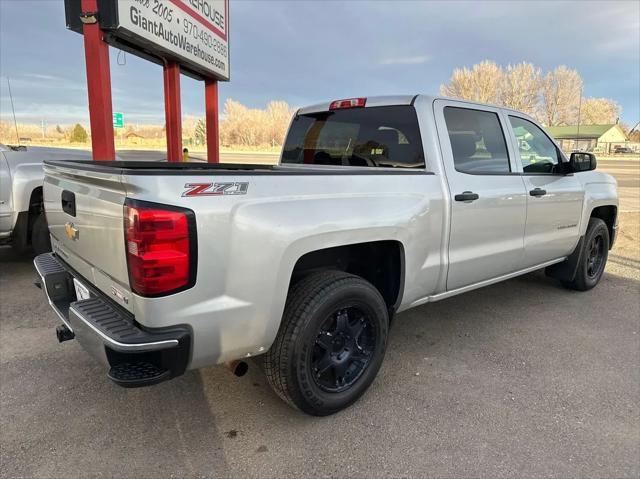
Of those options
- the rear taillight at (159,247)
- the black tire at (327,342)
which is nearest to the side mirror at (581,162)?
the black tire at (327,342)

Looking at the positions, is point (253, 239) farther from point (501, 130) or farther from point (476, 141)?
point (501, 130)

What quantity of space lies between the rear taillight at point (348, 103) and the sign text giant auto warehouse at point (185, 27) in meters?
3.02

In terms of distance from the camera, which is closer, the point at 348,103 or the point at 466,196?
the point at 466,196

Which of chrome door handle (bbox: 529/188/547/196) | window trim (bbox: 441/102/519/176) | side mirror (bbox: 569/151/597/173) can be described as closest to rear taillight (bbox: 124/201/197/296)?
window trim (bbox: 441/102/519/176)

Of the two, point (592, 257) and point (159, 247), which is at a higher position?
point (159, 247)

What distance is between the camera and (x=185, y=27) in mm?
6816

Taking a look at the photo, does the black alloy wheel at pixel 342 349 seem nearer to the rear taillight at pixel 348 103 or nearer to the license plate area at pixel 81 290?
the license plate area at pixel 81 290

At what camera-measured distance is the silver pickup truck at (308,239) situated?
1977mm

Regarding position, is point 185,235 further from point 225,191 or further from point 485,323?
point 485,323

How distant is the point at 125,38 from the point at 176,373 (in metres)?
5.04

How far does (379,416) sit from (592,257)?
379 cm

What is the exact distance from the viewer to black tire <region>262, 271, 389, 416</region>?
2.42 m

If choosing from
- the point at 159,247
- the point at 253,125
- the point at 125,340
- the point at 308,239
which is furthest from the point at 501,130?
the point at 253,125

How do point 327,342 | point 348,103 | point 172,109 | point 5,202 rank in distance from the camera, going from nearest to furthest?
point 327,342 → point 348,103 → point 5,202 → point 172,109
